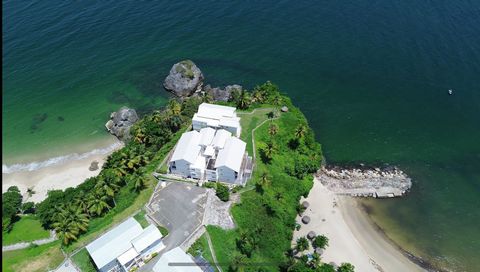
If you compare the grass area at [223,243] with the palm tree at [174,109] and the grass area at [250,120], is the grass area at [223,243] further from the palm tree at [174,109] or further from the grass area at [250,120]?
the palm tree at [174,109]

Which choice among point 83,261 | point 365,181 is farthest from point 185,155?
point 365,181

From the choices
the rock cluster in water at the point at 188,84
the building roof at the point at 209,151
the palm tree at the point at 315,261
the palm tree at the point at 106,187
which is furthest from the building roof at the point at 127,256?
the rock cluster in water at the point at 188,84

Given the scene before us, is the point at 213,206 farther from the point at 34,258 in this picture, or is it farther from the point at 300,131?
the point at 34,258

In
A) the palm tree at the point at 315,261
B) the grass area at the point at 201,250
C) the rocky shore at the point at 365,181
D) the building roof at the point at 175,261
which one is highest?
the building roof at the point at 175,261

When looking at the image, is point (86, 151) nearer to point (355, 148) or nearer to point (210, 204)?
point (210, 204)

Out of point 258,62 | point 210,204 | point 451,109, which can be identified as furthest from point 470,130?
point 210,204

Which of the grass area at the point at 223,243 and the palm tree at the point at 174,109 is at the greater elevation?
the palm tree at the point at 174,109
